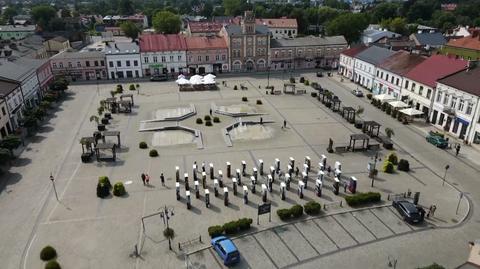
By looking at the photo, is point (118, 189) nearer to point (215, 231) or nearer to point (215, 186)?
point (215, 186)

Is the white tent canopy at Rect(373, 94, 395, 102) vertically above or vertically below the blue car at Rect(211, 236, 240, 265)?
above

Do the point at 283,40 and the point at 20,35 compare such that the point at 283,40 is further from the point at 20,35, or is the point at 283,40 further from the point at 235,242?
the point at 20,35

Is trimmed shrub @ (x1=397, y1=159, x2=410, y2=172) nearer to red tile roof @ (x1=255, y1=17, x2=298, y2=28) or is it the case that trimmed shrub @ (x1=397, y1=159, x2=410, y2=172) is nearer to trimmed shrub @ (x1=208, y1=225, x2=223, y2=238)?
trimmed shrub @ (x1=208, y1=225, x2=223, y2=238)

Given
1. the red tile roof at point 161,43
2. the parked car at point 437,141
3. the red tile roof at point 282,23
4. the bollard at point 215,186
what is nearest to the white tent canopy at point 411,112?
the parked car at point 437,141

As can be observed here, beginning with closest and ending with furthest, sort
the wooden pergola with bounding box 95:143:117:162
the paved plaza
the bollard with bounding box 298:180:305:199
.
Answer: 1. the paved plaza
2. the bollard with bounding box 298:180:305:199
3. the wooden pergola with bounding box 95:143:117:162

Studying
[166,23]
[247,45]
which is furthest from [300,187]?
[166,23]

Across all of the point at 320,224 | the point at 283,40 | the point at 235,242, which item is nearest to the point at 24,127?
the point at 235,242

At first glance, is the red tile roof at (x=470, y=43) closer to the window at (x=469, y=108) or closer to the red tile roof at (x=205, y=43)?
the window at (x=469, y=108)

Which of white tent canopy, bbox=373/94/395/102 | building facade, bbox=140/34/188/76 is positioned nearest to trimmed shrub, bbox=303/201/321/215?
white tent canopy, bbox=373/94/395/102
